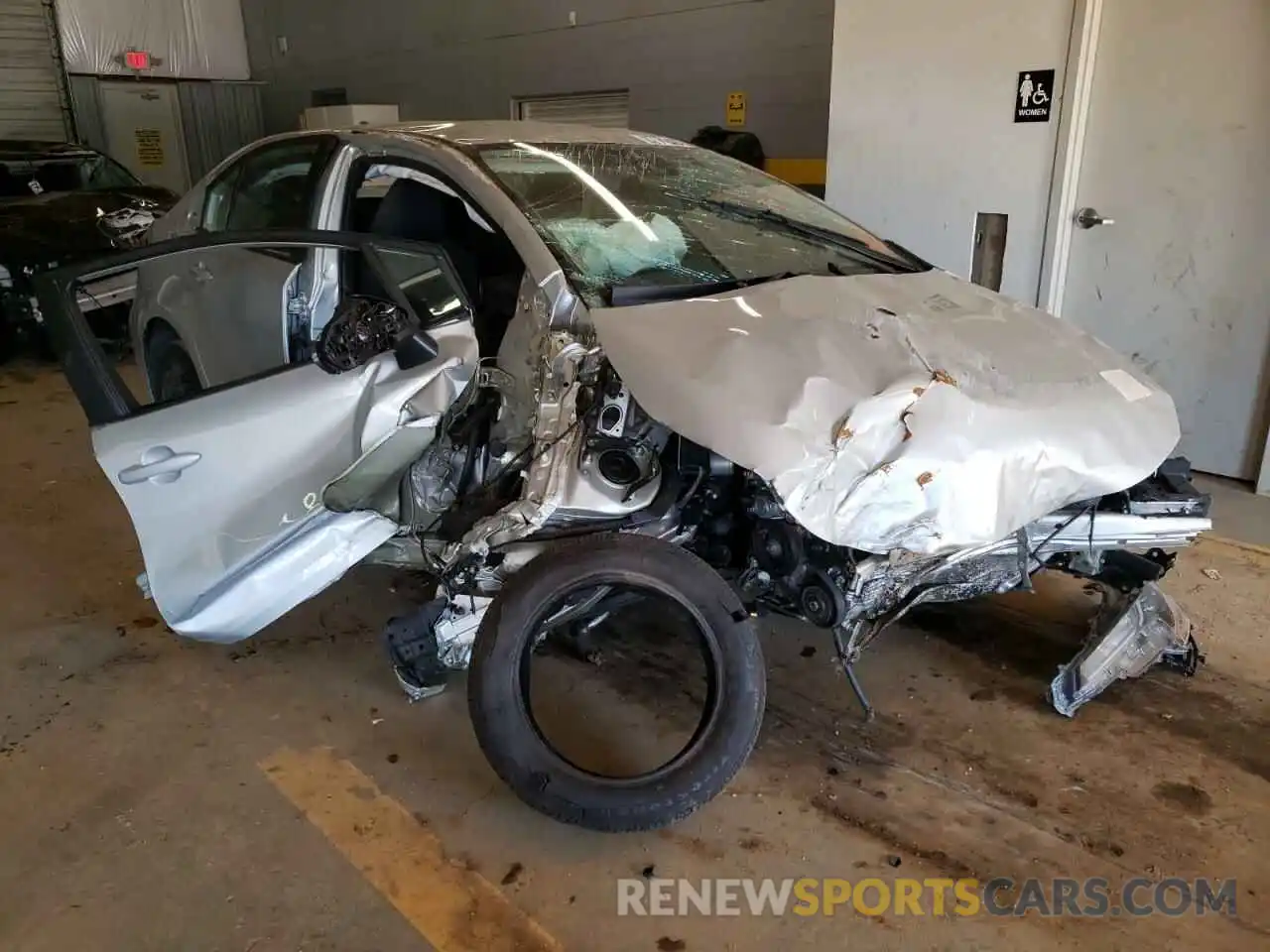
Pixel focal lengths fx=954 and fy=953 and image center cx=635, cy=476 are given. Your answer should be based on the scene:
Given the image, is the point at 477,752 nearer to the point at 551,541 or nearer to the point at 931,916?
the point at 551,541

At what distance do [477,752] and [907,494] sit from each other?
4.27ft

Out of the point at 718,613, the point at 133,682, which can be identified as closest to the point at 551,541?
the point at 718,613

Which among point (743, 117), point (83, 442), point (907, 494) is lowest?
point (83, 442)

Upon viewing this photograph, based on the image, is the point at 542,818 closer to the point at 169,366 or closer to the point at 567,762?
the point at 567,762

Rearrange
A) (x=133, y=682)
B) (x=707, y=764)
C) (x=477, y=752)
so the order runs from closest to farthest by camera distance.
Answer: (x=707, y=764) → (x=477, y=752) → (x=133, y=682)

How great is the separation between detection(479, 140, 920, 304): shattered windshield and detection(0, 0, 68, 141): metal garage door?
1103cm

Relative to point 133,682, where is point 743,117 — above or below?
above

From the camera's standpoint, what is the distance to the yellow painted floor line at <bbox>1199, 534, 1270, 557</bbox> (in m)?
3.68

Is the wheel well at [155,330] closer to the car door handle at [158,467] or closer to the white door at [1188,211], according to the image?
the car door handle at [158,467]

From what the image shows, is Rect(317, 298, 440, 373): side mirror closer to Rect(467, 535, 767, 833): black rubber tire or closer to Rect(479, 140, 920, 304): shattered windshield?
Rect(479, 140, 920, 304): shattered windshield

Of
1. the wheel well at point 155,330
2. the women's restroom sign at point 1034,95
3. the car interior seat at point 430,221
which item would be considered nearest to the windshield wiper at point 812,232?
the car interior seat at point 430,221

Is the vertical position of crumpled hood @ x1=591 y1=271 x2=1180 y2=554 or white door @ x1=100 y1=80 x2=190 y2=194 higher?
white door @ x1=100 y1=80 x2=190 y2=194

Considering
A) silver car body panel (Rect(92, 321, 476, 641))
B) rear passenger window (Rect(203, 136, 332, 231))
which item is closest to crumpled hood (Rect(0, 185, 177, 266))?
rear passenger window (Rect(203, 136, 332, 231))

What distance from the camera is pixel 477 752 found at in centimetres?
251
